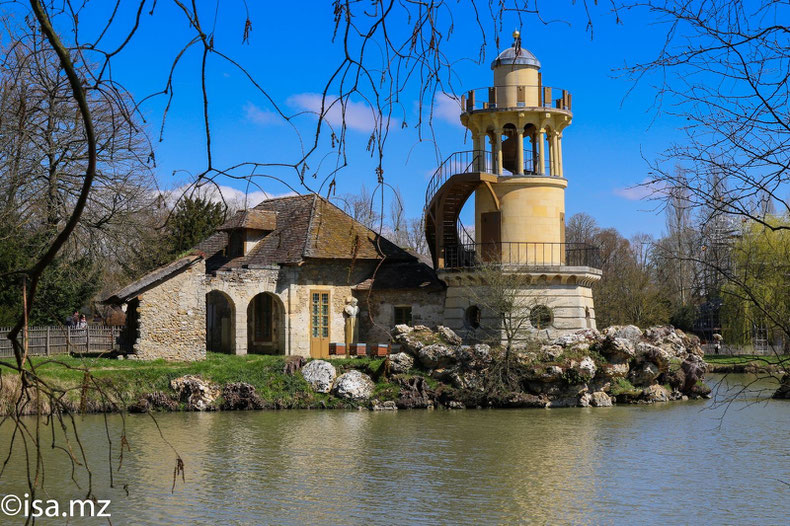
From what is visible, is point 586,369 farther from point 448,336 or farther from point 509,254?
point 509,254

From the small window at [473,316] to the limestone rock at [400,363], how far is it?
14.6 feet

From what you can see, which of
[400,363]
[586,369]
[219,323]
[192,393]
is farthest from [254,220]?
[586,369]

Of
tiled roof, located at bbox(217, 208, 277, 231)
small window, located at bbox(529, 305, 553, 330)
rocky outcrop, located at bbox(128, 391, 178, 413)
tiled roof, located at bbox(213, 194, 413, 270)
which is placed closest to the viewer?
rocky outcrop, located at bbox(128, 391, 178, 413)

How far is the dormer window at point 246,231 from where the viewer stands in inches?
1224

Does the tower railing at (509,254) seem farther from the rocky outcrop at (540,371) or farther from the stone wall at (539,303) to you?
the rocky outcrop at (540,371)

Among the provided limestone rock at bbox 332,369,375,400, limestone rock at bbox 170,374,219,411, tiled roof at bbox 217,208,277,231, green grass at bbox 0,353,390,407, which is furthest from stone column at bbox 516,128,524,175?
limestone rock at bbox 170,374,219,411

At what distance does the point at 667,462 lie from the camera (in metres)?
16.6

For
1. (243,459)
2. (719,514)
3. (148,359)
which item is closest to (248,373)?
(148,359)

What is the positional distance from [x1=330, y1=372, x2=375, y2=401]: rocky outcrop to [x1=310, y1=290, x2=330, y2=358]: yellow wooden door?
4.76m

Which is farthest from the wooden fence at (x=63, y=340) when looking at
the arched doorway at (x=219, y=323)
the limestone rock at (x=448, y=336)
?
the limestone rock at (x=448, y=336)

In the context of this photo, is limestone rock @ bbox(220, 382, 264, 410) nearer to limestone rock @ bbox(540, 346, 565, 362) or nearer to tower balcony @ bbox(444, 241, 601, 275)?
limestone rock @ bbox(540, 346, 565, 362)

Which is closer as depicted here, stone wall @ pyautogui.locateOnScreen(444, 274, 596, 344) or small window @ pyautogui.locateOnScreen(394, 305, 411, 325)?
stone wall @ pyautogui.locateOnScreen(444, 274, 596, 344)

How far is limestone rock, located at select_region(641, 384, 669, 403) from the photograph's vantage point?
26297 millimetres

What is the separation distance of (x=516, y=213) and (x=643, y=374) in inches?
257
